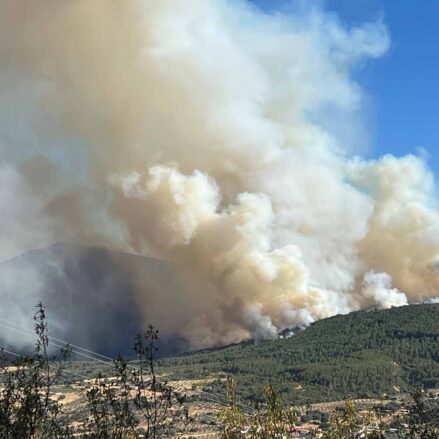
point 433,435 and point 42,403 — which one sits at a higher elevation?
point 42,403

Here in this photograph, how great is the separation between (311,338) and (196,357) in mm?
38279

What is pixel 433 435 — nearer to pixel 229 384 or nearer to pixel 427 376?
pixel 229 384

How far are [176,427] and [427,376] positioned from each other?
68.3 meters

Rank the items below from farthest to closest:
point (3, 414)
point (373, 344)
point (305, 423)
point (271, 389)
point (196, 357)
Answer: point (196, 357)
point (373, 344)
point (305, 423)
point (271, 389)
point (3, 414)

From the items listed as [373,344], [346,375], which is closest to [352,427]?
[346,375]

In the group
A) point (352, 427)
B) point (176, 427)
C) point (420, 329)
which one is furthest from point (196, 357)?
point (352, 427)

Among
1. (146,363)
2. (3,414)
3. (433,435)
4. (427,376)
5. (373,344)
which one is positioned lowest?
(433,435)

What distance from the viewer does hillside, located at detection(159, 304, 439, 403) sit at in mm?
134875

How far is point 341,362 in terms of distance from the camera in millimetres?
160375

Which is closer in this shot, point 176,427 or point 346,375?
point 176,427

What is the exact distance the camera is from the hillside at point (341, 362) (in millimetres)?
134875

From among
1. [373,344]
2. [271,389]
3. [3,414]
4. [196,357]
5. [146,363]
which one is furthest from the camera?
[196,357]

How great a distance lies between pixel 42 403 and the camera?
18297 millimetres

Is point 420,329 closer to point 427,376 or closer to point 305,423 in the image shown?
point 427,376
